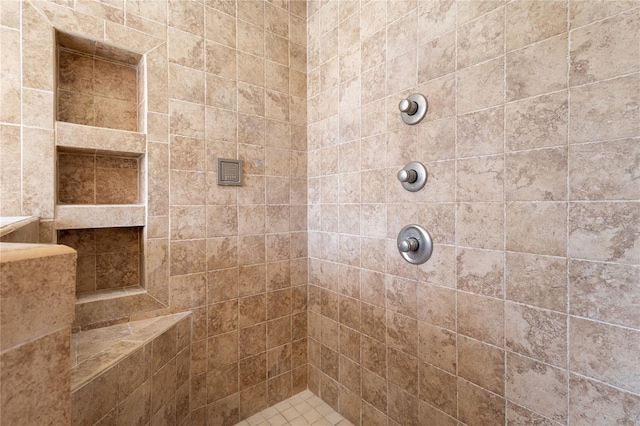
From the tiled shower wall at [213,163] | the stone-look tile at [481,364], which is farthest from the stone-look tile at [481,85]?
the tiled shower wall at [213,163]

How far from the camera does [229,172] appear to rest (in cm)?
151

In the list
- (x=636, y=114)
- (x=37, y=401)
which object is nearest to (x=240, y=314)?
(x=37, y=401)

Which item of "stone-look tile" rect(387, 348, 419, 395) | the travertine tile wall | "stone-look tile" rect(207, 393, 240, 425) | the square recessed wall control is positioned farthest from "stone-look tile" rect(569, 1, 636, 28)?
"stone-look tile" rect(207, 393, 240, 425)

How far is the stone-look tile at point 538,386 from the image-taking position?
0.85 metres

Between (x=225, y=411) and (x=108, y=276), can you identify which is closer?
(x=108, y=276)

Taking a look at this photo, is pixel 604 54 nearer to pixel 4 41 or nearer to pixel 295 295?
pixel 295 295

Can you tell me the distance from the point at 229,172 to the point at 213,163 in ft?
0.29

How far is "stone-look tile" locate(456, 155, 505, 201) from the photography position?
0.97m

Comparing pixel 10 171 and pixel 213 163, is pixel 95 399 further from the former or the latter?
pixel 213 163

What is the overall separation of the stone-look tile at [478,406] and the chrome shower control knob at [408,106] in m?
1.04

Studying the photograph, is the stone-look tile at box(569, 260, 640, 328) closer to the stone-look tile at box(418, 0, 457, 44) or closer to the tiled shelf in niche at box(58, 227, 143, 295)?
the stone-look tile at box(418, 0, 457, 44)

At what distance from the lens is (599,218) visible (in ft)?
2.58

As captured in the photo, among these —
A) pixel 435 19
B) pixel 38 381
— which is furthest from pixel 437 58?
pixel 38 381

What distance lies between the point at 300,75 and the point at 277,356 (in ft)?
5.47
